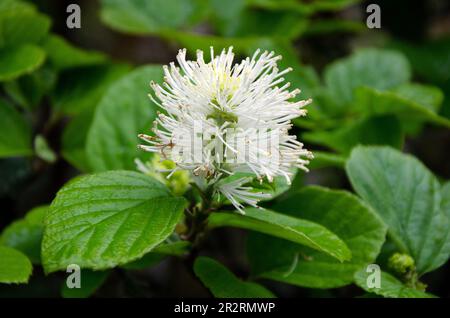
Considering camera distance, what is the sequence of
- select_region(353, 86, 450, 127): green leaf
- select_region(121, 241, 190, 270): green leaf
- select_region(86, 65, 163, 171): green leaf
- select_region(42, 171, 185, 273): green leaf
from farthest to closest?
select_region(353, 86, 450, 127): green leaf < select_region(86, 65, 163, 171): green leaf < select_region(121, 241, 190, 270): green leaf < select_region(42, 171, 185, 273): green leaf

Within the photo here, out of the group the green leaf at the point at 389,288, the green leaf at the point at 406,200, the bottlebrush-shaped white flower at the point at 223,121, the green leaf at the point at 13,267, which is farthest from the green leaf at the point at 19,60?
the green leaf at the point at 389,288

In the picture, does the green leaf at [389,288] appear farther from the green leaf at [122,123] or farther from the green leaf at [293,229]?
the green leaf at [122,123]

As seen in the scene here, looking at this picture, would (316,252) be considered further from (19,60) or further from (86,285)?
(19,60)

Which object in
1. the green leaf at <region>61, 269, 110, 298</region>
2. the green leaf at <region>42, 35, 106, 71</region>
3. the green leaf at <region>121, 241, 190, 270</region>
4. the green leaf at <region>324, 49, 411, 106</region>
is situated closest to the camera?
the green leaf at <region>121, 241, 190, 270</region>

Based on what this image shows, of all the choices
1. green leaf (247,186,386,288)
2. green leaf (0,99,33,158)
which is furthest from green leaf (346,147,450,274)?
green leaf (0,99,33,158)

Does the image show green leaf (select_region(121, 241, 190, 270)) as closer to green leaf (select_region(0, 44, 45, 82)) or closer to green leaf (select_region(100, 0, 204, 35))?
green leaf (select_region(0, 44, 45, 82))

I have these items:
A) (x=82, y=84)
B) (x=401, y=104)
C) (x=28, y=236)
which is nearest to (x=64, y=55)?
(x=82, y=84)
